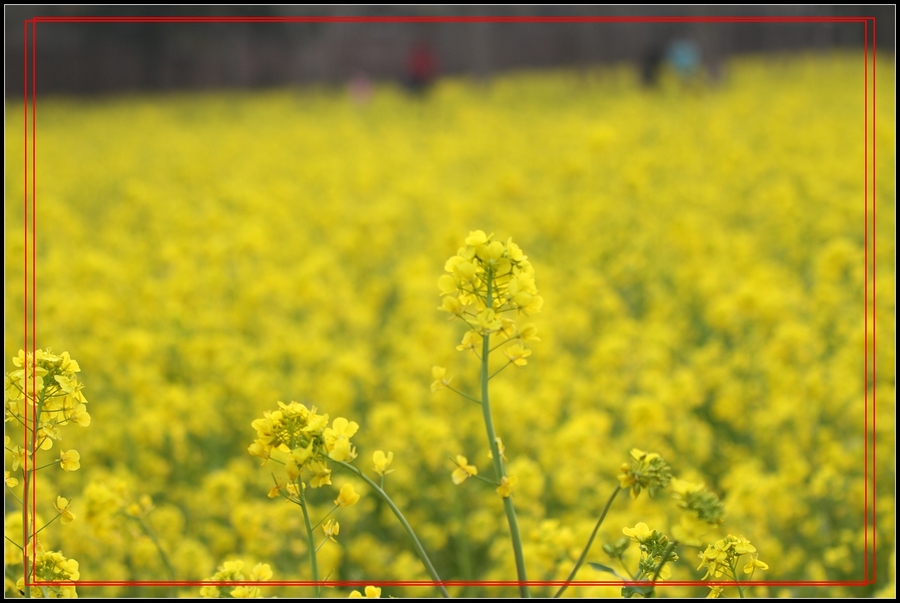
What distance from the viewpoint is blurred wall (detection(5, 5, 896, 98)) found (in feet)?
64.2

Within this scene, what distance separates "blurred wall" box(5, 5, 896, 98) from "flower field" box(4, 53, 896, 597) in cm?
1093

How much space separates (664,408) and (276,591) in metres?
1.52

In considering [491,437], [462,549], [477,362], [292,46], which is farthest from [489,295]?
[292,46]

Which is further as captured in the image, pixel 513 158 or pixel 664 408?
pixel 513 158

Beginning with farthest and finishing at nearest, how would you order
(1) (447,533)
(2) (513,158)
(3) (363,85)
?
(3) (363,85)
(2) (513,158)
(1) (447,533)

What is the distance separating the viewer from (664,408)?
3355 millimetres

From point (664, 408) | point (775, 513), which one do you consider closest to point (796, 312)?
point (664, 408)

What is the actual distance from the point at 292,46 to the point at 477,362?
1832cm

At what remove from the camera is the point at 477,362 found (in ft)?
14.2

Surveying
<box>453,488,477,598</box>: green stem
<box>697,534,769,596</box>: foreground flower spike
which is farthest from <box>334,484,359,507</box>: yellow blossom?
<box>453,488,477,598</box>: green stem

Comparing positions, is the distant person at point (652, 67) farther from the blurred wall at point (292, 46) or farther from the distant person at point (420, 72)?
the distant person at point (420, 72)

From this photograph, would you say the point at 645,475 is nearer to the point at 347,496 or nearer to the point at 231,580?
the point at 347,496

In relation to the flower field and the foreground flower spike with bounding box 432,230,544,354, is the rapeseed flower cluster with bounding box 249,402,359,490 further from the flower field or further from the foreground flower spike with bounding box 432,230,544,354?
the foreground flower spike with bounding box 432,230,544,354

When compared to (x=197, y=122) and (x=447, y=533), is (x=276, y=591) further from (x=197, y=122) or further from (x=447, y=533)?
(x=197, y=122)
